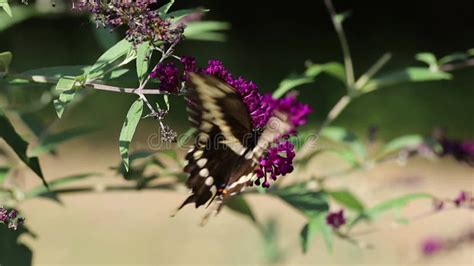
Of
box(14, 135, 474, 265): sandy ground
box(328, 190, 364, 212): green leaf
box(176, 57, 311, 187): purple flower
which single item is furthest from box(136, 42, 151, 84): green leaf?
box(14, 135, 474, 265): sandy ground

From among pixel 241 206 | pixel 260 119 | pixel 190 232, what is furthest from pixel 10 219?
pixel 190 232

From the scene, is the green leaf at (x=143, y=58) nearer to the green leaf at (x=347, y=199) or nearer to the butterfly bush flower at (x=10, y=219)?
the butterfly bush flower at (x=10, y=219)

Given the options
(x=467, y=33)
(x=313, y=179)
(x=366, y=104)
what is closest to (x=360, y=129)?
(x=366, y=104)

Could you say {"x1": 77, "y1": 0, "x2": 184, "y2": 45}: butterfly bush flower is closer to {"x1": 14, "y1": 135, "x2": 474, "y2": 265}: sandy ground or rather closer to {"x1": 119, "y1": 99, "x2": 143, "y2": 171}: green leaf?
{"x1": 119, "y1": 99, "x2": 143, "y2": 171}: green leaf

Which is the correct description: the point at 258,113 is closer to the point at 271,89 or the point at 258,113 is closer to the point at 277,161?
the point at 277,161

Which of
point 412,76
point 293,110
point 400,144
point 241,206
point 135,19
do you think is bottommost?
point 400,144

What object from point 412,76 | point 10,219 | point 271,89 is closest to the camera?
point 10,219

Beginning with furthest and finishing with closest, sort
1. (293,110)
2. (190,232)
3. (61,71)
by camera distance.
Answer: (190,232) → (293,110) → (61,71)

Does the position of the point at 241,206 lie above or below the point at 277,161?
below
